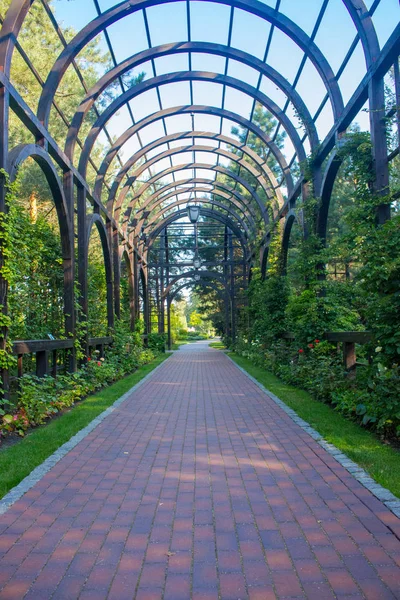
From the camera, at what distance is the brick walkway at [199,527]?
259 centimetres

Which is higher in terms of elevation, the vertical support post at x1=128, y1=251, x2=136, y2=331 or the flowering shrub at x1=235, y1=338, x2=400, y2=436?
the vertical support post at x1=128, y1=251, x2=136, y2=331

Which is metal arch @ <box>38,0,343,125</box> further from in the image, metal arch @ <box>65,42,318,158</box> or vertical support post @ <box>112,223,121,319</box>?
vertical support post @ <box>112,223,121,319</box>

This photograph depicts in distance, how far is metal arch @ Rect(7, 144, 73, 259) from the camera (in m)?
6.81

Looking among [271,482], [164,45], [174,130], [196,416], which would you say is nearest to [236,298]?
[174,130]

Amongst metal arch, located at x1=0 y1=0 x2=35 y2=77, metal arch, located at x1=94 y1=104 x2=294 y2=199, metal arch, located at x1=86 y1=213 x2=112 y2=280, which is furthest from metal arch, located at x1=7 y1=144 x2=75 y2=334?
metal arch, located at x1=94 y1=104 x2=294 y2=199

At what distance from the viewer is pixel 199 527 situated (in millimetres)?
3318

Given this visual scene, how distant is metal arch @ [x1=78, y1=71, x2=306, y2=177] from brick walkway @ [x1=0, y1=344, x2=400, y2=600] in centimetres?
869

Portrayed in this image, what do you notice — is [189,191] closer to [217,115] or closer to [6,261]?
[217,115]

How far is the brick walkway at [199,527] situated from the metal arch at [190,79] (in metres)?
8.69

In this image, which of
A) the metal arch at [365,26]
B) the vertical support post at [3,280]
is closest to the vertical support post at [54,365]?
the vertical support post at [3,280]

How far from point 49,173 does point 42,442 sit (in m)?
5.55

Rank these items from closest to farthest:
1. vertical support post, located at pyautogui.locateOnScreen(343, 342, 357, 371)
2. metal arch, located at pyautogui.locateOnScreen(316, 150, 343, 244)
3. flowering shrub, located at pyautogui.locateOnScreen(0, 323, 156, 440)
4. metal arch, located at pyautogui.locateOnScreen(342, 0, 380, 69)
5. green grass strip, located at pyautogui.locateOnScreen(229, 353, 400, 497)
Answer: green grass strip, located at pyautogui.locateOnScreen(229, 353, 400, 497), flowering shrub, located at pyautogui.locateOnScreen(0, 323, 156, 440), metal arch, located at pyautogui.locateOnScreen(342, 0, 380, 69), vertical support post, located at pyautogui.locateOnScreen(343, 342, 357, 371), metal arch, located at pyautogui.locateOnScreen(316, 150, 343, 244)

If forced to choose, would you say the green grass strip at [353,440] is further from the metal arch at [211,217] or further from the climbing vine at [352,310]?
the metal arch at [211,217]

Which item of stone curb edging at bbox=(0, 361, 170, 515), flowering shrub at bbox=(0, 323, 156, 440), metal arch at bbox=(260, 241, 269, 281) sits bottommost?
stone curb edging at bbox=(0, 361, 170, 515)
